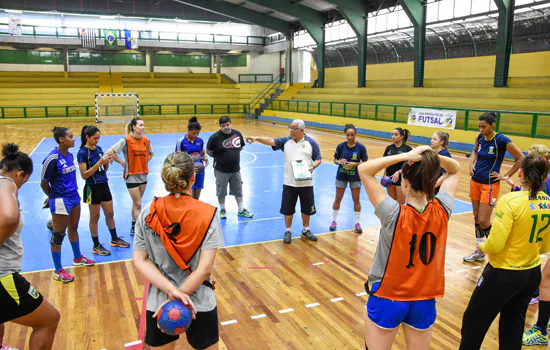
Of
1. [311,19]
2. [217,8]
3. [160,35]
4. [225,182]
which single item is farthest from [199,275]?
[160,35]

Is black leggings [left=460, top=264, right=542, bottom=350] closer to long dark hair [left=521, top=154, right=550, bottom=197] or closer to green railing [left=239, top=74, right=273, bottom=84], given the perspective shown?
long dark hair [left=521, top=154, right=550, bottom=197]

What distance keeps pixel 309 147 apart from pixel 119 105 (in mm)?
28090

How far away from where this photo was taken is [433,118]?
19.0 metres

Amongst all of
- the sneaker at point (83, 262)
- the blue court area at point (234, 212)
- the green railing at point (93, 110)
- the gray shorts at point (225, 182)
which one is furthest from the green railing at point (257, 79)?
the sneaker at point (83, 262)

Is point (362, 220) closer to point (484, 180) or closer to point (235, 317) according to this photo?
point (484, 180)

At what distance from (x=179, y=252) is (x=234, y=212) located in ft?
20.7

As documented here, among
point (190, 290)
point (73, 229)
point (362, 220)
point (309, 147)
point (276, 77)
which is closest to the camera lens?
point (190, 290)

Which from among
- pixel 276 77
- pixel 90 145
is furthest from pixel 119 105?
pixel 90 145

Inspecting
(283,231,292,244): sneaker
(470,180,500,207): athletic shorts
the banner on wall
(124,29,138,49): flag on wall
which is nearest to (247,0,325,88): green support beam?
(124,29,138,49): flag on wall

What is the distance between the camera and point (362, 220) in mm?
8336

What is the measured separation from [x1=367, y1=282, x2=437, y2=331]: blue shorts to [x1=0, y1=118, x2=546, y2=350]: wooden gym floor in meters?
1.67

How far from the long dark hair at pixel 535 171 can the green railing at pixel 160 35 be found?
31.2m

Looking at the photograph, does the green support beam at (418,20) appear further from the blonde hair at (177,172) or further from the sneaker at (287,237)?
the blonde hair at (177,172)

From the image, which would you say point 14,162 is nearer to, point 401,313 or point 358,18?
point 401,313
